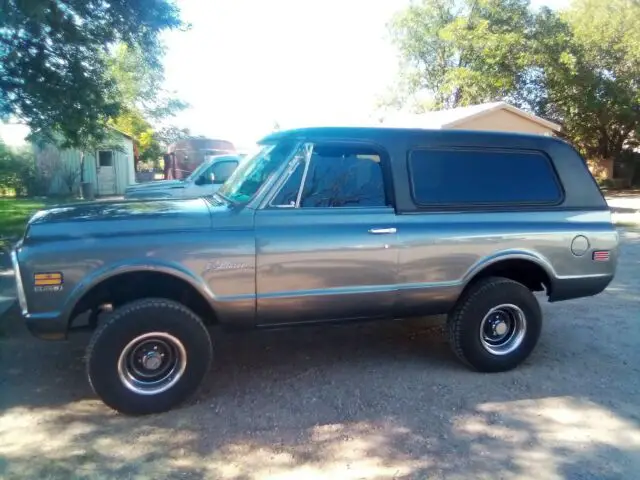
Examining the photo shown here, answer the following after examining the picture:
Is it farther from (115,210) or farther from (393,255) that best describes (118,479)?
(393,255)

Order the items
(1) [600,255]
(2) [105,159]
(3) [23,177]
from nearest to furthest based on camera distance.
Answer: (1) [600,255] < (3) [23,177] < (2) [105,159]

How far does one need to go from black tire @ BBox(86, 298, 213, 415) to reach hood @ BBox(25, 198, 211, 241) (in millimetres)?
522

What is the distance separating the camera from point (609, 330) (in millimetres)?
5879

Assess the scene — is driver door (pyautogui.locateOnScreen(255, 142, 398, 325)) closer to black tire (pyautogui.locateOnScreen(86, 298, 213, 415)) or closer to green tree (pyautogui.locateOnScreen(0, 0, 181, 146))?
black tire (pyautogui.locateOnScreen(86, 298, 213, 415))

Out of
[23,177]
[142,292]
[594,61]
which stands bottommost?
[142,292]

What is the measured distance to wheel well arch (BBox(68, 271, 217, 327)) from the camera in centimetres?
394

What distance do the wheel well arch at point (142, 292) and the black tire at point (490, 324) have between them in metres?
2.02

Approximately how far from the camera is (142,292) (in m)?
4.19

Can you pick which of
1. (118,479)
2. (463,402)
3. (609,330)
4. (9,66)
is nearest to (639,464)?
(463,402)

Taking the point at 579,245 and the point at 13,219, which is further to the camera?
the point at 13,219

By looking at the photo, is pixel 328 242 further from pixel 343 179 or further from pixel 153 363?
pixel 153 363

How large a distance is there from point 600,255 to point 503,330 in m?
1.07

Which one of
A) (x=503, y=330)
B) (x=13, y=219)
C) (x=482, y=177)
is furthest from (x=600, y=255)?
(x=13, y=219)

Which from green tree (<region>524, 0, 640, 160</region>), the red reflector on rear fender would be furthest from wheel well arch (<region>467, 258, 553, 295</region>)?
green tree (<region>524, 0, 640, 160</region>)
